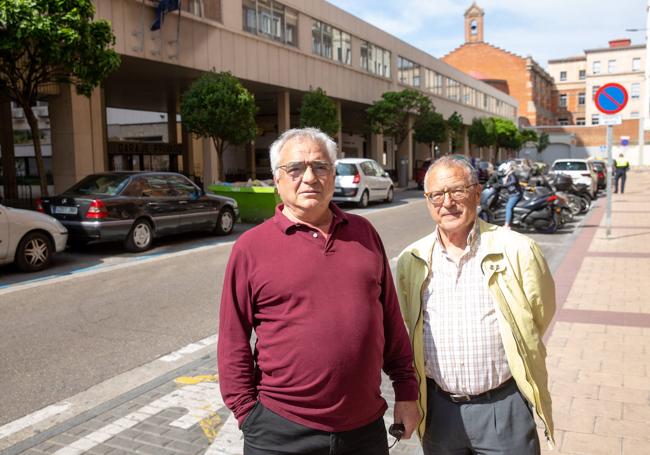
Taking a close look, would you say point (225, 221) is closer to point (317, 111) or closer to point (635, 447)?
point (635, 447)

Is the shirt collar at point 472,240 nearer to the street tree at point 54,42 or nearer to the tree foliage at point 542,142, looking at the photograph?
the street tree at point 54,42

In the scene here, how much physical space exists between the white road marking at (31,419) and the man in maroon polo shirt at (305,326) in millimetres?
2628

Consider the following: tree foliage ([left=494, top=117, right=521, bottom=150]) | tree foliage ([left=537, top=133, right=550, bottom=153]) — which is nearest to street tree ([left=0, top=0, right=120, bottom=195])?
tree foliage ([left=494, top=117, right=521, bottom=150])

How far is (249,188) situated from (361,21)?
21.5 metres

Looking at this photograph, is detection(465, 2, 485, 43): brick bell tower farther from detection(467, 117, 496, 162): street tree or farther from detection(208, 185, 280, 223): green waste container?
detection(208, 185, 280, 223): green waste container

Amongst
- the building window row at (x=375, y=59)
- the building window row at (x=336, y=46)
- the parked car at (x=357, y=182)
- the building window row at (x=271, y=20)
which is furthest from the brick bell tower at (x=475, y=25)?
the parked car at (x=357, y=182)

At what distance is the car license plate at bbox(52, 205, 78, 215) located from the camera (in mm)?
11248

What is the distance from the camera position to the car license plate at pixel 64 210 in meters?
11.2

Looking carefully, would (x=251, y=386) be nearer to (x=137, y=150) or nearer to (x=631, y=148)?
(x=137, y=150)

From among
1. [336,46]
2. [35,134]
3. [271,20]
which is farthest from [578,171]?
[35,134]

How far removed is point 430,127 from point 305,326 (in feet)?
121

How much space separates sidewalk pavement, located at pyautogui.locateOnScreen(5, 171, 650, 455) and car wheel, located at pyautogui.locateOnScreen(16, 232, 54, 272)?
226 inches

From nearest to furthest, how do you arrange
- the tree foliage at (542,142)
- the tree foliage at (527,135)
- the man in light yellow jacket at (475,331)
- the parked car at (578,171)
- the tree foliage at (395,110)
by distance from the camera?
the man in light yellow jacket at (475,331) → the parked car at (578,171) → the tree foliage at (395,110) → the tree foliage at (527,135) → the tree foliage at (542,142)

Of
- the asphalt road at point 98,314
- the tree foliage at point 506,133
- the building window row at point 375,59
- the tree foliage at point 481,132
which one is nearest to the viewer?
the asphalt road at point 98,314
